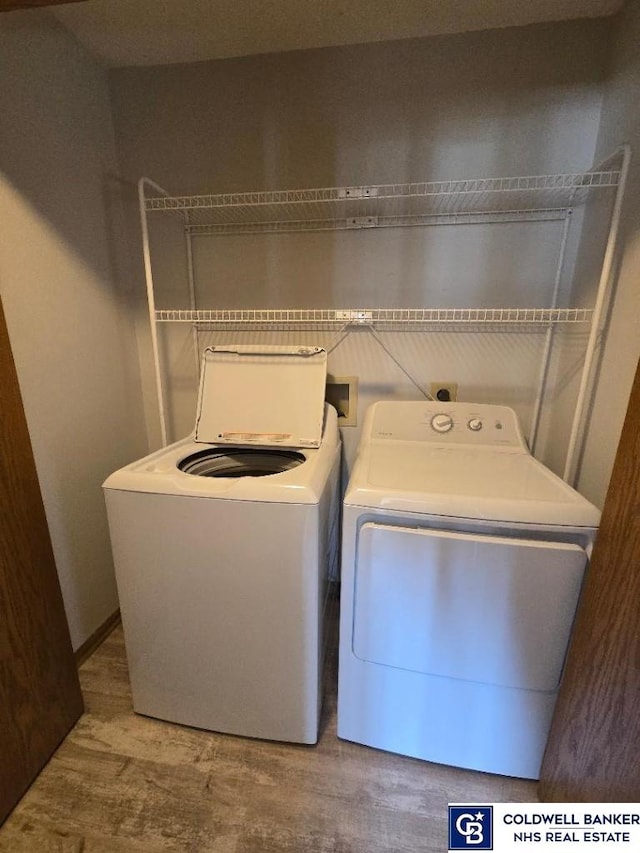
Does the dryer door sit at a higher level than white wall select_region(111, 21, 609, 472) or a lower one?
lower

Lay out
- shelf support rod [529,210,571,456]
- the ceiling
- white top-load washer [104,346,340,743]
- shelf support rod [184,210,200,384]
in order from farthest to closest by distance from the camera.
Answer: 1. shelf support rod [184,210,200,384]
2. shelf support rod [529,210,571,456]
3. the ceiling
4. white top-load washer [104,346,340,743]

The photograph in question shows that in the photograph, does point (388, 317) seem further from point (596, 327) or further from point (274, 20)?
point (274, 20)

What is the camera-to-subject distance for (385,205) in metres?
1.60

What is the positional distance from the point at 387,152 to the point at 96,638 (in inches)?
97.2

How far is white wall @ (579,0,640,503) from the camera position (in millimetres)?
1221

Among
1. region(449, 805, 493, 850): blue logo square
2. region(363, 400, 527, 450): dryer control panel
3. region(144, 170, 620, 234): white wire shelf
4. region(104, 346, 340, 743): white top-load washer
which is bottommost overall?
region(449, 805, 493, 850): blue logo square

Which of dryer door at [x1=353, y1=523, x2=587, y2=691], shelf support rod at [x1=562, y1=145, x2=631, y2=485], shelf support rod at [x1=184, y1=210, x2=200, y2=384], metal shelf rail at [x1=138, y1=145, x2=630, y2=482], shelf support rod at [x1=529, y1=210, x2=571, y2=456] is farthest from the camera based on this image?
shelf support rod at [x1=184, y1=210, x2=200, y2=384]

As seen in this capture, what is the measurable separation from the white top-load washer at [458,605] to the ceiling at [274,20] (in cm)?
158

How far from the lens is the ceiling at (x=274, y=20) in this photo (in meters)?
1.29

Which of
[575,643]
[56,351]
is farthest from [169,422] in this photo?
[575,643]

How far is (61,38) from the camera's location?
140cm

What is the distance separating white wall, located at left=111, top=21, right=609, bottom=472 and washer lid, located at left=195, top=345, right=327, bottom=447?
256 millimetres

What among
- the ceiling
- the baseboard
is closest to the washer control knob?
the ceiling

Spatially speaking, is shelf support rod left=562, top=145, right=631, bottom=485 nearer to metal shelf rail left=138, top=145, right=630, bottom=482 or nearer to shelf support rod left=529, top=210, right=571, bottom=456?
metal shelf rail left=138, top=145, right=630, bottom=482
